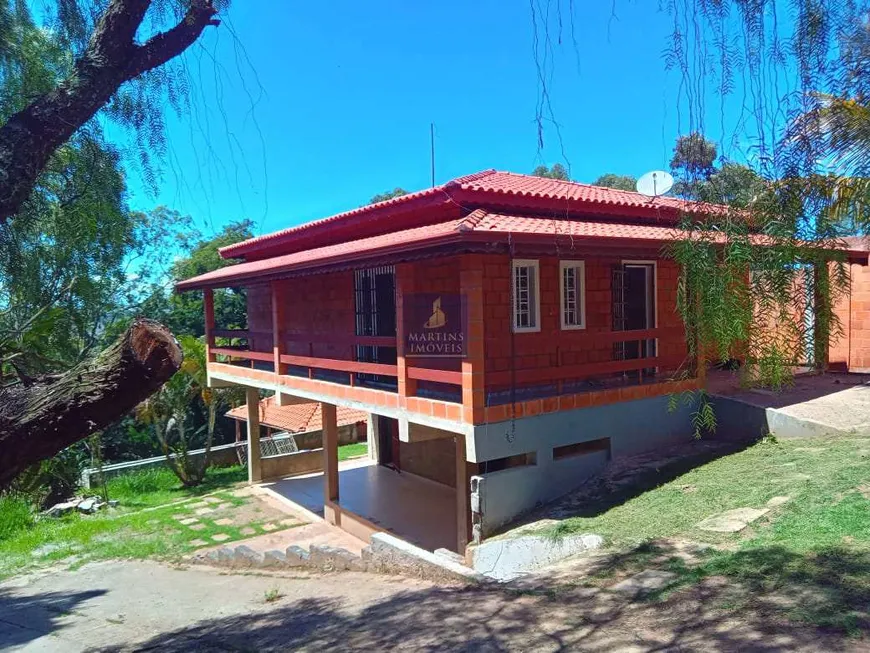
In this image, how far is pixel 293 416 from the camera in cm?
1916

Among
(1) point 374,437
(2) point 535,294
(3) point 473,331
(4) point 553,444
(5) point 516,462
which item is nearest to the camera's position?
(3) point 473,331

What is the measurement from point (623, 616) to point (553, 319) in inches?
223

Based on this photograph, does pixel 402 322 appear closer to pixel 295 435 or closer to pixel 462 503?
pixel 462 503

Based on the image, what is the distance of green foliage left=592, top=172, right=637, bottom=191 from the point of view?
93.2 ft

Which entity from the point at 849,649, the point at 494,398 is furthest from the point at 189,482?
the point at 849,649

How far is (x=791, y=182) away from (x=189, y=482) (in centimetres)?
1584

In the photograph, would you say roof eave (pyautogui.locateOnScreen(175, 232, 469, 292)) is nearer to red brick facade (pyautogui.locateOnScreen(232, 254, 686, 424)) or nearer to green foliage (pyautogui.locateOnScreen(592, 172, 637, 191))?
red brick facade (pyautogui.locateOnScreen(232, 254, 686, 424))

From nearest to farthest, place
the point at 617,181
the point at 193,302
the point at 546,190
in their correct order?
the point at 546,190 < the point at 193,302 < the point at 617,181

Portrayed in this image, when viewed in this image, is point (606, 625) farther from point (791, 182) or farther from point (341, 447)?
point (341, 447)

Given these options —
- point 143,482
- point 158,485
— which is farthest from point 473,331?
point 143,482

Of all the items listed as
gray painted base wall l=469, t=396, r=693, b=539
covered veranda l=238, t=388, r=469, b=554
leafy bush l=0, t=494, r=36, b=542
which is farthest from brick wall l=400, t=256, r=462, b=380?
leafy bush l=0, t=494, r=36, b=542

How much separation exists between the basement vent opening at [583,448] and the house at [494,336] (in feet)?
0.06

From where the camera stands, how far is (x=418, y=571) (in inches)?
258

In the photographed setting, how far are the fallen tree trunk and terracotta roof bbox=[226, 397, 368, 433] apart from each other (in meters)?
14.3
